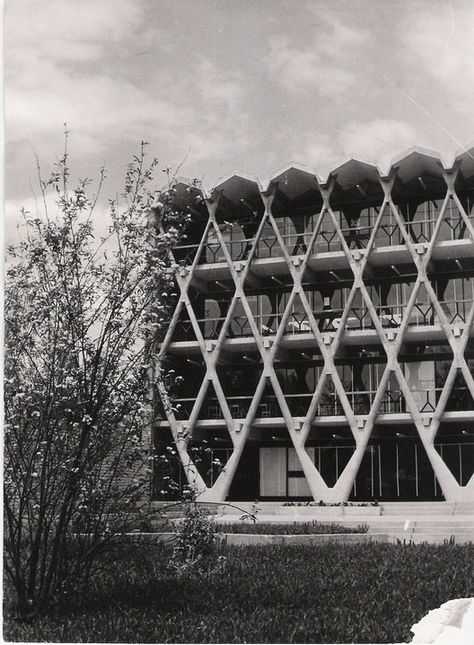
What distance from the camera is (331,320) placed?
37.0m

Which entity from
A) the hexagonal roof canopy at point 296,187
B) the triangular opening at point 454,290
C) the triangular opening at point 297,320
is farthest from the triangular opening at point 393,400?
the hexagonal roof canopy at point 296,187

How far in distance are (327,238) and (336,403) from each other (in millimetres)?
7123

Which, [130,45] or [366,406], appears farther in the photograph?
[366,406]

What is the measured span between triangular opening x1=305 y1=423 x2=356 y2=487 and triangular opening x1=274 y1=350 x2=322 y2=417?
1292 mm

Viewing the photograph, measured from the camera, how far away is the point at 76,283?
10758 mm

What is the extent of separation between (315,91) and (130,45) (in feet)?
15.9

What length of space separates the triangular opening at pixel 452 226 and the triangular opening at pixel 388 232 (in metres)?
1.68

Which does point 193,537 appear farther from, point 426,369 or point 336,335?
point 426,369

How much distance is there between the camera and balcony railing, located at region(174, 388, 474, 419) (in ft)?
114

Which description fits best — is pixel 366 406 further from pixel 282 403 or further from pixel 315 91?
pixel 315 91

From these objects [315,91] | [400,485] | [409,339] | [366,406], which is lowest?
[400,485]

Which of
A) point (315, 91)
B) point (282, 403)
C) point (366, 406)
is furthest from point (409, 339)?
point (315, 91)

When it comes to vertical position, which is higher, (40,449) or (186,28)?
(186,28)

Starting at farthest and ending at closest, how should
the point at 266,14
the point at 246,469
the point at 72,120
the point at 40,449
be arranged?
1. the point at 246,469
2. the point at 72,120
3. the point at 266,14
4. the point at 40,449
